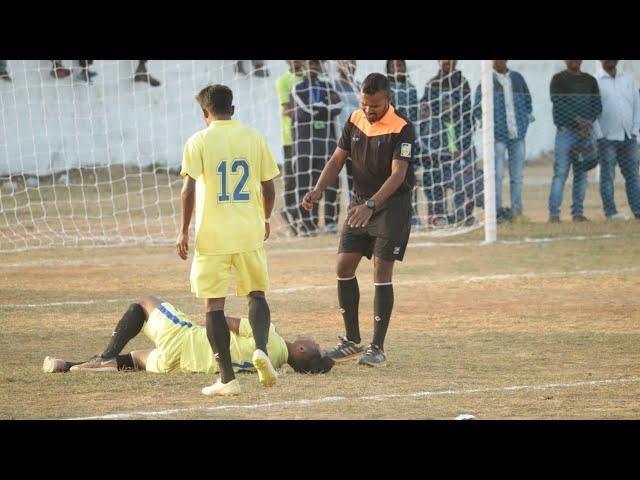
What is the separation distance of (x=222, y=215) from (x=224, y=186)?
0.17 m

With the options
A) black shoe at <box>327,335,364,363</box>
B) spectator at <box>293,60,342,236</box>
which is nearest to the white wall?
spectator at <box>293,60,342,236</box>

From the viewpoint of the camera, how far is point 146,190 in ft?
74.0

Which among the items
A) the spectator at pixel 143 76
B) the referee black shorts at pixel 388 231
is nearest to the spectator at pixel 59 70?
the spectator at pixel 143 76

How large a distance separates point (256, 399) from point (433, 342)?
8.28 feet

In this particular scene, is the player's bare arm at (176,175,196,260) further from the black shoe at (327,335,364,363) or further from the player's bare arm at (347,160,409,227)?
the black shoe at (327,335,364,363)

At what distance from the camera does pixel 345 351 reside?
8.33 meters

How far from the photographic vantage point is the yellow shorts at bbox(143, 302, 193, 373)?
301 inches

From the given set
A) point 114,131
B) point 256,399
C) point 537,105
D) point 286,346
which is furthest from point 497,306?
point 537,105

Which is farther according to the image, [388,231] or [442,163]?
[442,163]

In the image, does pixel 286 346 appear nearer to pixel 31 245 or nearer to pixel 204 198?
pixel 204 198

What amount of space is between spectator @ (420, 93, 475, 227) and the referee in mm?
9013

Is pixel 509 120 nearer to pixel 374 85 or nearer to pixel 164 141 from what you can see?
pixel 374 85

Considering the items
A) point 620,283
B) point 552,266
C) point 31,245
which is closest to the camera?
point 620,283

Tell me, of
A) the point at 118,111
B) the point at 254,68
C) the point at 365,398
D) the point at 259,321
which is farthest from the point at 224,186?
the point at 254,68
